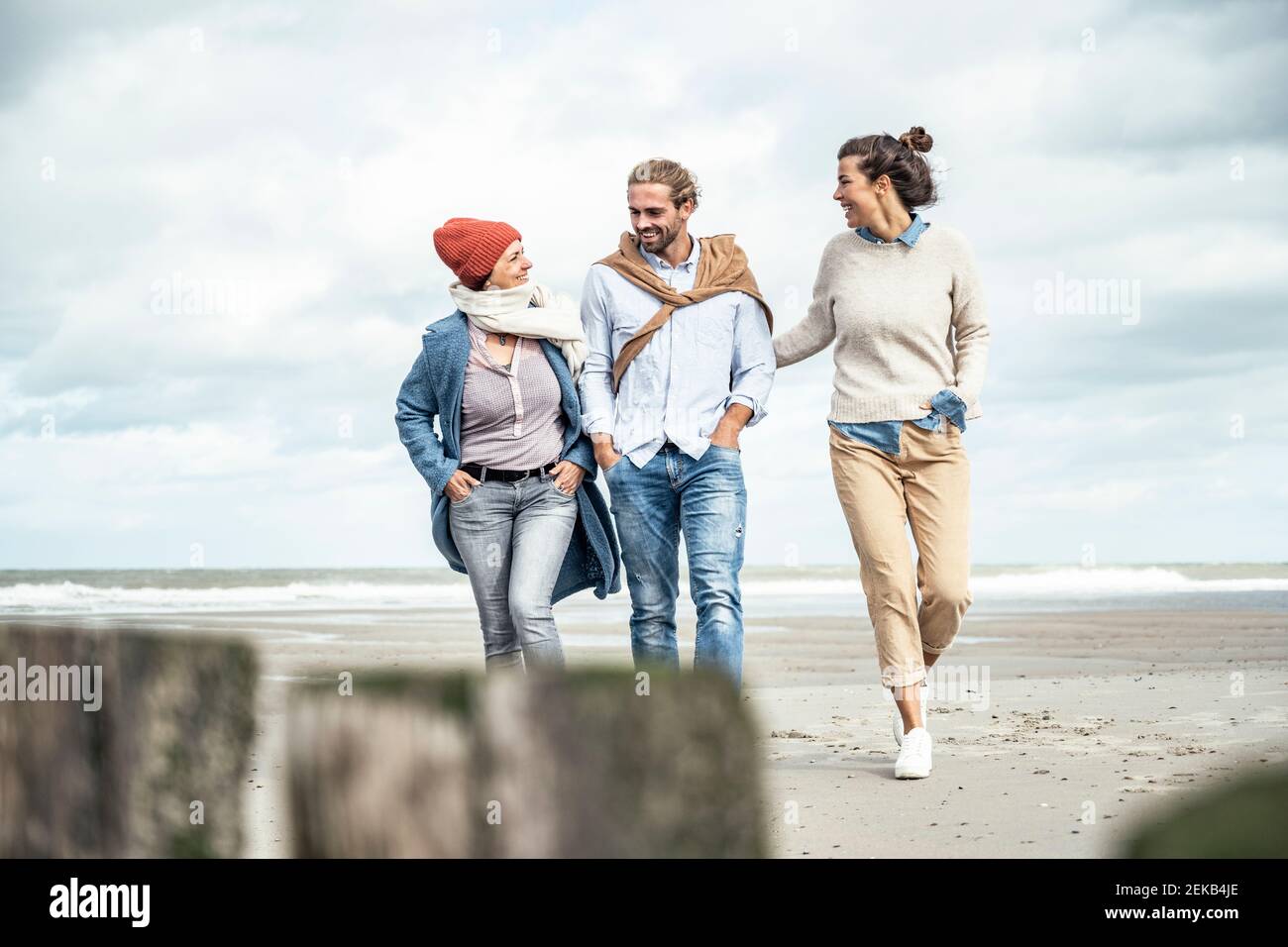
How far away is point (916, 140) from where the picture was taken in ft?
16.4

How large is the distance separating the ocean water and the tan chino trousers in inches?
431

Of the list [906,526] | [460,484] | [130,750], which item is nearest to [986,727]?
[906,526]

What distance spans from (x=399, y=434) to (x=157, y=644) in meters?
2.60

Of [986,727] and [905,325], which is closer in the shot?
[905,325]

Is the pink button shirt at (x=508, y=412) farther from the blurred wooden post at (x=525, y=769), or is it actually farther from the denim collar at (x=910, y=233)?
the blurred wooden post at (x=525, y=769)

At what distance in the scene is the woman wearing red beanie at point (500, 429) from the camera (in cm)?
458

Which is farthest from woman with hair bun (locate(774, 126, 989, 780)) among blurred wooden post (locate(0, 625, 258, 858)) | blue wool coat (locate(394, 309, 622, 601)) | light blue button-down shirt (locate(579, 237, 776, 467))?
blurred wooden post (locate(0, 625, 258, 858))

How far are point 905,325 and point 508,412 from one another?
158 cm

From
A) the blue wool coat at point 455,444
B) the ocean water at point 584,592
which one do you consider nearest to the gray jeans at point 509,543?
the blue wool coat at point 455,444

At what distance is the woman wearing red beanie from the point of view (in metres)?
4.58

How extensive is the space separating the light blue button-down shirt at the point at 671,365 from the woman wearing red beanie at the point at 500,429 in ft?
0.39

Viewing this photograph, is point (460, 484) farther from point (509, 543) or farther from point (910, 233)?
point (910, 233)
